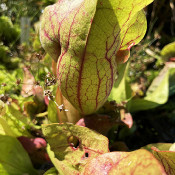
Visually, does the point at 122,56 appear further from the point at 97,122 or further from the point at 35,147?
the point at 35,147

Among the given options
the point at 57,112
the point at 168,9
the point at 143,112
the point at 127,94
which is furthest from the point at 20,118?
the point at 168,9

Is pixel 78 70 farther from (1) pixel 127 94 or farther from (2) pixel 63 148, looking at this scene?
(1) pixel 127 94

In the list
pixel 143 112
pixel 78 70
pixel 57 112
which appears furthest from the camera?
pixel 143 112

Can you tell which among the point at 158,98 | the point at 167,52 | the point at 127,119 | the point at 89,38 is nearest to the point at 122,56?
the point at 89,38

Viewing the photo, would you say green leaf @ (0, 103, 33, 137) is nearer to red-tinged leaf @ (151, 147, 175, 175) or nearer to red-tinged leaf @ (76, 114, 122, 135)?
red-tinged leaf @ (76, 114, 122, 135)

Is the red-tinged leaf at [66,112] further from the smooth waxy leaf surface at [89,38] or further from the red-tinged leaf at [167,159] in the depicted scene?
the red-tinged leaf at [167,159]

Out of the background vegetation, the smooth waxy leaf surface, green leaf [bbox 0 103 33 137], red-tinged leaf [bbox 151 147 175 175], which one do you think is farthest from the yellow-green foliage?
red-tinged leaf [bbox 151 147 175 175]

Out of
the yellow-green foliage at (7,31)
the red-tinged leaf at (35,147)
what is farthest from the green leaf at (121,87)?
the yellow-green foliage at (7,31)
